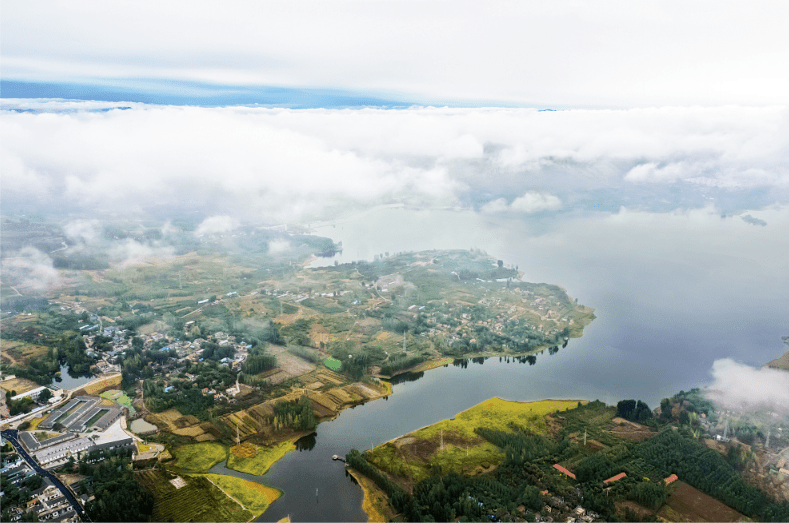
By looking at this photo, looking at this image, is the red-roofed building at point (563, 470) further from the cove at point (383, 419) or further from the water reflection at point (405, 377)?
the water reflection at point (405, 377)

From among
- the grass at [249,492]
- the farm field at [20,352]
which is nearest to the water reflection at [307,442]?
the grass at [249,492]

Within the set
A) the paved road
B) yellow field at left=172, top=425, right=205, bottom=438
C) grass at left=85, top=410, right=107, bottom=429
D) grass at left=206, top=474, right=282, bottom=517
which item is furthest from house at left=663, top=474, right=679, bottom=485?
grass at left=85, top=410, right=107, bottom=429

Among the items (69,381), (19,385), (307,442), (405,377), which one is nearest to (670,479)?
(405,377)

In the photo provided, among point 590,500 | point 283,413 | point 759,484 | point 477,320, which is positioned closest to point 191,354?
point 283,413

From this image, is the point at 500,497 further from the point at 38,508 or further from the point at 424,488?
the point at 38,508

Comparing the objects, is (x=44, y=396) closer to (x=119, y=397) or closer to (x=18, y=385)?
(x=18, y=385)

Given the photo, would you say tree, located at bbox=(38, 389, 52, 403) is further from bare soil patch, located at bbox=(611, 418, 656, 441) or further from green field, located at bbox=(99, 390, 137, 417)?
bare soil patch, located at bbox=(611, 418, 656, 441)
